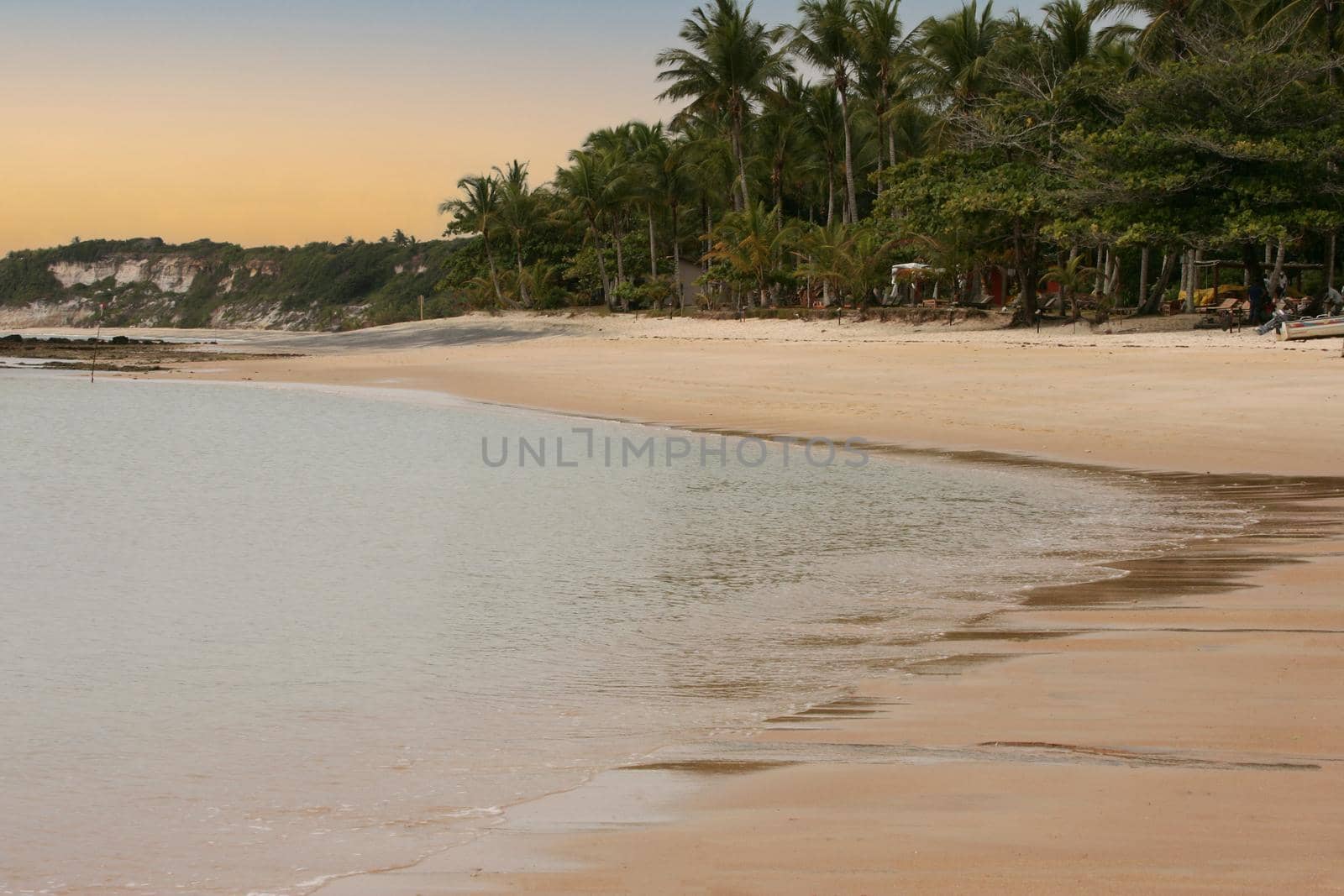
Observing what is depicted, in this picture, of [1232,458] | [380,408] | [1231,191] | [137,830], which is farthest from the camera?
[1231,191]

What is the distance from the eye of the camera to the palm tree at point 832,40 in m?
40.1

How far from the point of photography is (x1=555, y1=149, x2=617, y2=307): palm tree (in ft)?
158

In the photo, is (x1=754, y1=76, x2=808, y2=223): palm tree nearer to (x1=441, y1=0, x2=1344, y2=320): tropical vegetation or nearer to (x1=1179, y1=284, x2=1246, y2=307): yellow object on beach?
(x1=441, y1=0, x2=1344, y2=320): tropical vegetation

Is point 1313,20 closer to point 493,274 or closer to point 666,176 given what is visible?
point 666,176

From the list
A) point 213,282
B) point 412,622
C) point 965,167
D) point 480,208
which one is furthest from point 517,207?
point 213,282

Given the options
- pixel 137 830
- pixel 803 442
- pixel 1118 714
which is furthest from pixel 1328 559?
pixel 803 442

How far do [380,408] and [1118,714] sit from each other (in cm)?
1805

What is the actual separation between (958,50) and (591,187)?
1750cm

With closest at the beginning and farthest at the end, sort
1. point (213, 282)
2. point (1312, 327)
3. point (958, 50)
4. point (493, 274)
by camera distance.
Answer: point (1312, 327) → point (958, 50) → point (493, 274) → point (213, 282)

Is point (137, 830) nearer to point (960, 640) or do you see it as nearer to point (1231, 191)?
point (960, 640)

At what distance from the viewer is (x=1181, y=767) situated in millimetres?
3723

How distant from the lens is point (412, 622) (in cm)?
670

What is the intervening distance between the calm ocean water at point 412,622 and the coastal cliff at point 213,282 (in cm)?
8745

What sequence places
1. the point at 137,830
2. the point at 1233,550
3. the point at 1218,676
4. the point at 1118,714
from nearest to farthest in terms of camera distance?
the point at 137,830
the point at 1118,714
the point at 1218,676
the point at 1233,550
